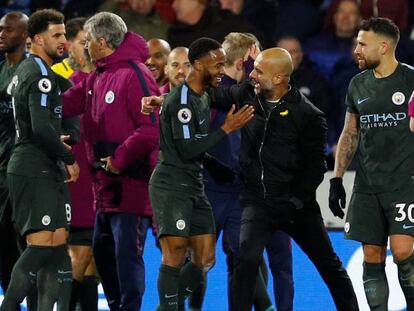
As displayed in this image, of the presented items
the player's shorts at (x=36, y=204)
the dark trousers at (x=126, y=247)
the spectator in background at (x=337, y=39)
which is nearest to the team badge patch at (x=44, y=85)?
the player's shorts at (x=36, y=204)

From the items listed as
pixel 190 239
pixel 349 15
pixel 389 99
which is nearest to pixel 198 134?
pixel 190 239

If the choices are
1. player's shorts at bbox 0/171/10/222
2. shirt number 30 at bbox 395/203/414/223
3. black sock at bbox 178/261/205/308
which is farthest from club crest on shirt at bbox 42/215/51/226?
shirt number 30 at bbox 395/203/414/223

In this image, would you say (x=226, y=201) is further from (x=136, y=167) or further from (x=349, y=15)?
(x=349, y=15)

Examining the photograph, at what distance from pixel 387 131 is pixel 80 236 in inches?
90.2

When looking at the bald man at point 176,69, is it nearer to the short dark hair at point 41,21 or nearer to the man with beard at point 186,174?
the man with beard at point 186,174

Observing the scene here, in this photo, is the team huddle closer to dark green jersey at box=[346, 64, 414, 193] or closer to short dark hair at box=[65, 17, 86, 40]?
dark green jersey at box=[346, 64, 414, 193]

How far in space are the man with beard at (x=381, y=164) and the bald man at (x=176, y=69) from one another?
1.65 metres

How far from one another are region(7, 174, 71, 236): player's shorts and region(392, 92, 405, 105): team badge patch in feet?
6.80

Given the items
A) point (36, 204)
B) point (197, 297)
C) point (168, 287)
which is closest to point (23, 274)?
point (36, 204)

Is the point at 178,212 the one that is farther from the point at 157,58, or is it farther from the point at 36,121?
the point at 157,58

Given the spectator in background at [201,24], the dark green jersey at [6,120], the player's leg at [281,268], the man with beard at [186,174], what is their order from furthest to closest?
1. the spectator in background at [201,24]
2. the player's leg at [281,268]
3. the dark green jersey at [6,120]
4. the man with beard at [186,174]

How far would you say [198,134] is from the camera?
788 cm

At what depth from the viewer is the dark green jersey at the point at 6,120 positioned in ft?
→ 27.3

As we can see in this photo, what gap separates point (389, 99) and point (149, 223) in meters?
1.96
